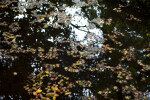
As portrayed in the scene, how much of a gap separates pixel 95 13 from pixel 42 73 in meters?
4.95

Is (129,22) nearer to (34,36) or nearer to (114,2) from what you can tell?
(114,2)

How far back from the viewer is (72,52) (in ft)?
15.7

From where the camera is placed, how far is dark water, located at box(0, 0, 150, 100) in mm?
3600

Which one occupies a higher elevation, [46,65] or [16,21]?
[16,21]

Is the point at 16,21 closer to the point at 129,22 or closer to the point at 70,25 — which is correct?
the point at 70,25

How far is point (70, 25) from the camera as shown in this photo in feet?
20.4

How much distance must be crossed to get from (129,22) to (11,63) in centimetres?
544

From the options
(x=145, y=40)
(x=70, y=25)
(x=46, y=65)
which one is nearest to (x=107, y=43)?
(x=145, y=40)

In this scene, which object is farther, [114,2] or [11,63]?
[114,2]

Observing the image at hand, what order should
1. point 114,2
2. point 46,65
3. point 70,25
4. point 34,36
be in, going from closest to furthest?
point 46,65, point 34,36, point 70,25, point 114,2

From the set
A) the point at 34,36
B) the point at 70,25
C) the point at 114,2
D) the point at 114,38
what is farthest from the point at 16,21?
the point at 114,2

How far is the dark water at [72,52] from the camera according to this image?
142 inches

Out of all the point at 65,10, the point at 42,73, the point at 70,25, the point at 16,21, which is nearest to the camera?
the point at 42,73

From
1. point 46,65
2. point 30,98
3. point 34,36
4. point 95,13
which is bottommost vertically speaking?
point 30,98
